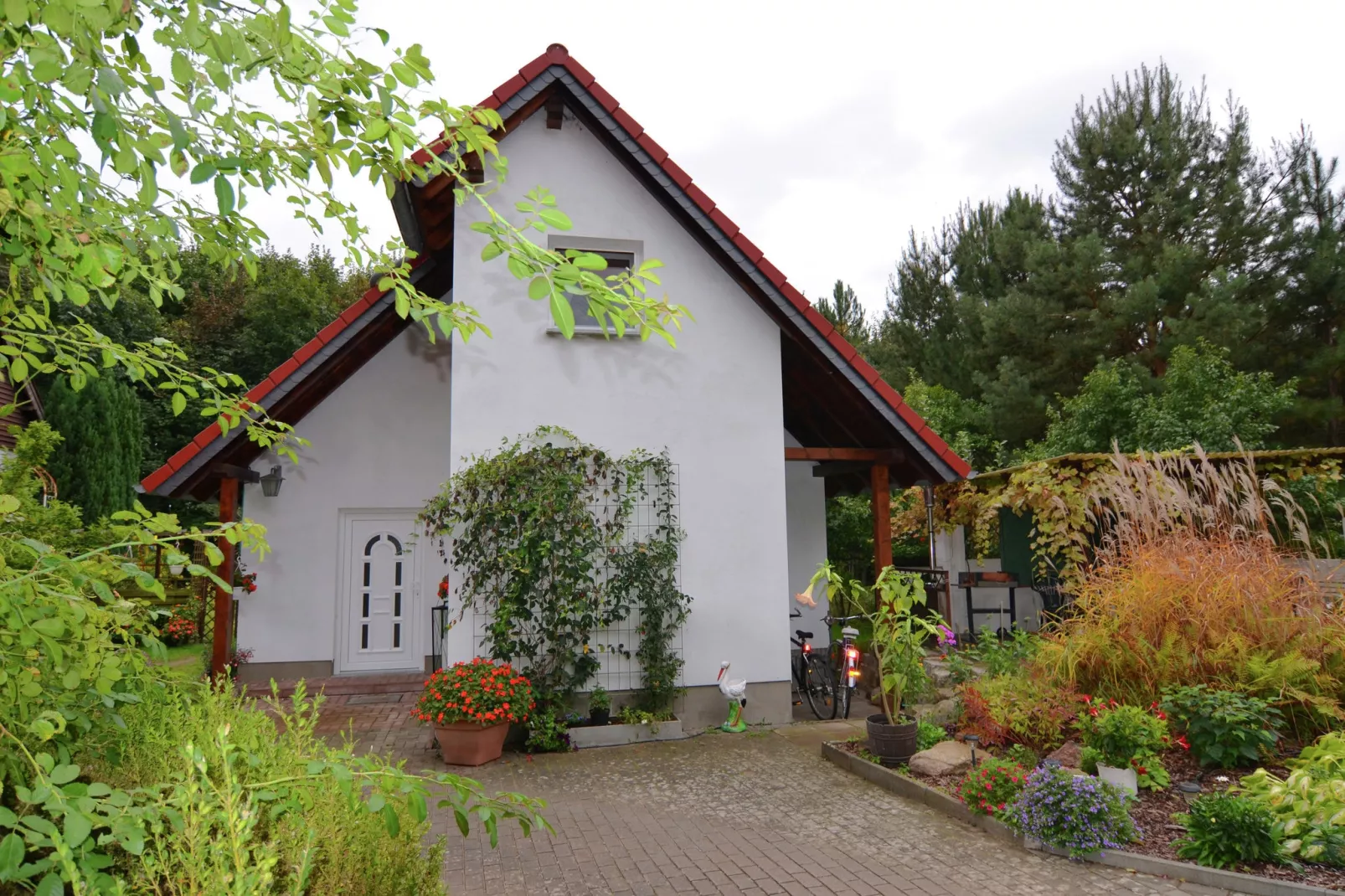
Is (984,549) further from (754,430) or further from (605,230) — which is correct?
(605,230)

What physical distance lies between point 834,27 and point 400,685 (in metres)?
8.42

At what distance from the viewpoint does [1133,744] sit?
5.25 meters

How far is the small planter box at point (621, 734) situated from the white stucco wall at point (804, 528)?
3.60 metres

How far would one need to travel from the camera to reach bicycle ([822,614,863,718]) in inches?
319

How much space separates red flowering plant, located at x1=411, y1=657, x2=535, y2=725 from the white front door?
151 inches

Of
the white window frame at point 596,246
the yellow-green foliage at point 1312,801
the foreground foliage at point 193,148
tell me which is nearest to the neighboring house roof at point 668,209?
the white window frame at point 596,246

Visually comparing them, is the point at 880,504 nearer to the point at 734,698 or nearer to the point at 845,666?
the point at 845,666

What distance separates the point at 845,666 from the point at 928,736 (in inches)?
70.5

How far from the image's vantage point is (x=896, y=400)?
8391mm

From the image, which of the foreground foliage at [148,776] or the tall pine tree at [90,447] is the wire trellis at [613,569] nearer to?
the foreground foliage at [148,776]

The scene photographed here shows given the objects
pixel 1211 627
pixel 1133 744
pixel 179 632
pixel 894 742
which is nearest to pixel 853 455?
pixel 894 742

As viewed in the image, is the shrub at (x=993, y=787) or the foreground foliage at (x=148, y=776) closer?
the foreground foliage at (x=148, y=776)

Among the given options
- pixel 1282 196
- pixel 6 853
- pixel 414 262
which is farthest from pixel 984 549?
pixel 6 853

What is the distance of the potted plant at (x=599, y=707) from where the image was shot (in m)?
7.55
